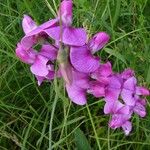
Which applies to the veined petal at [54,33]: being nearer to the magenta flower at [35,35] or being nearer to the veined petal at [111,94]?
the magenta flower at [35,35]

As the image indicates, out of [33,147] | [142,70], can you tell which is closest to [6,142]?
[33,147]

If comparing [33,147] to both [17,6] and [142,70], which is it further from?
[17,6]

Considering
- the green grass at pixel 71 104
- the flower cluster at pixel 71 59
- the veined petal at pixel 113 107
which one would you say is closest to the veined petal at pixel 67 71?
the flower cluster at pixel 71 59

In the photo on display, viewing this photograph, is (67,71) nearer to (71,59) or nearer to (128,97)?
(71,59)

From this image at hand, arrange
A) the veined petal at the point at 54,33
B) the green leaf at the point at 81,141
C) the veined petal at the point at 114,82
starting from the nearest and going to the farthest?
the veined petal at the point at 54,33 → the veined petal at the point at 114,82 → the green leaf at the point at 81,141

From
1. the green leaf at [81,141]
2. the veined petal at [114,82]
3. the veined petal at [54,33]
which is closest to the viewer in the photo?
the veined petal at [54,33]

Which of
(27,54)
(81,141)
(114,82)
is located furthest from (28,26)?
(81,141)

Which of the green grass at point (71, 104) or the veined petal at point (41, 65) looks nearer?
the veined petal at point (41, 65)
